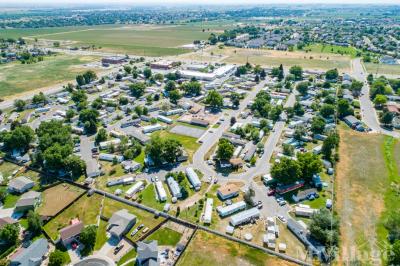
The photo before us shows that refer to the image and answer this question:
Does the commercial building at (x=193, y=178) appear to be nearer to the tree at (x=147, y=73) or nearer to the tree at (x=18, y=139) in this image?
the tree at (x=18, y=139)

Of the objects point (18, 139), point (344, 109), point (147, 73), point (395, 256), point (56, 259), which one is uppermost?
point (147, 73)

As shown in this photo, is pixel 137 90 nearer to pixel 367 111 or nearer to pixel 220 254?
pixel 220 254

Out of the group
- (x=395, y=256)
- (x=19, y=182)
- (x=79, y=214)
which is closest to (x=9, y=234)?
(x=79, y=214)

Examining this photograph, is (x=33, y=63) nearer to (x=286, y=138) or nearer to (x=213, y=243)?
(x=286, y=138)

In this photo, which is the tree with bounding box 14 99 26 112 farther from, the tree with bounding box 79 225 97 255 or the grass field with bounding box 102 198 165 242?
the tree with bounding box 79 225 97 255

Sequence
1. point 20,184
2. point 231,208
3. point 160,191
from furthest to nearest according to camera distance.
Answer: point 20,184, point 160,191, point 231,208

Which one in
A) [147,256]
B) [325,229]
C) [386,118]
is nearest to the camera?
[147,256]

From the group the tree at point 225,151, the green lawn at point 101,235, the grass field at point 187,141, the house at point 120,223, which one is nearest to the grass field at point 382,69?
the grass field at point 187,141
